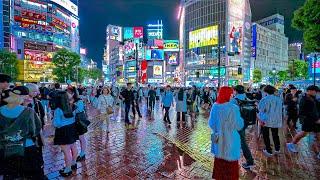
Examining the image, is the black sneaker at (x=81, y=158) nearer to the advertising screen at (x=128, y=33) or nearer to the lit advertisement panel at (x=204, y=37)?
the lit advertisement panel at (x=204, y=37)

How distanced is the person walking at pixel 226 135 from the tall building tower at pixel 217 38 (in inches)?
3376

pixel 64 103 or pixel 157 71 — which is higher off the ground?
pixel 157 71

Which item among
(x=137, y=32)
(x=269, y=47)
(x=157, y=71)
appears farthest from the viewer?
(x=137, y=32)

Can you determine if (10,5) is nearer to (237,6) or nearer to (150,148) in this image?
(237,6)

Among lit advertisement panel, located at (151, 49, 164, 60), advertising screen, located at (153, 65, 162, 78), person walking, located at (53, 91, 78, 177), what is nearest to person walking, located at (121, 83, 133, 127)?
person walking, located at (53, 91, 78, 177)

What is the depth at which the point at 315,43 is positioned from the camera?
1271 cm

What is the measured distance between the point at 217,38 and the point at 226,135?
94061mm

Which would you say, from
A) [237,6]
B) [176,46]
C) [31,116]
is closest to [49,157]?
[31,116]

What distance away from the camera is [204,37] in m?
102

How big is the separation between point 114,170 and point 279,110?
4.00 metres

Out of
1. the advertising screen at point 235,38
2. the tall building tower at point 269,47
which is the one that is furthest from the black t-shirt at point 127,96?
the tall building tower at point 269,47

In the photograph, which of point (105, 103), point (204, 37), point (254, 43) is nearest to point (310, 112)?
point (105, 103)

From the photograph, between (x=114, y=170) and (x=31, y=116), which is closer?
(x=31, y=116)

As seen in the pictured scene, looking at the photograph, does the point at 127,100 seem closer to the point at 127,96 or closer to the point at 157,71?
the point at 127,96
